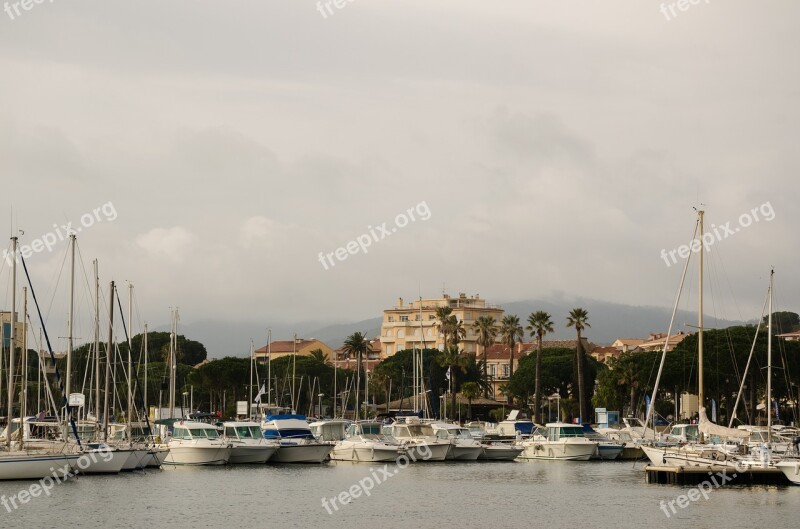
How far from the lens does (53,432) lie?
65.4 metres

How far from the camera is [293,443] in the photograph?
7388cm

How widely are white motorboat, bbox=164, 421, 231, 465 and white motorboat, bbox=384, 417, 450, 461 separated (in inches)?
465

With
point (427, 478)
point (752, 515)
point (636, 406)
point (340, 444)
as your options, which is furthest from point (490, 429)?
point (752, 515)

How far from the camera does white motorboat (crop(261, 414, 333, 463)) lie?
73438 mm

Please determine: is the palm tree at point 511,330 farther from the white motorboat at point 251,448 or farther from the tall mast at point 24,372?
the tall mast at point 24,372

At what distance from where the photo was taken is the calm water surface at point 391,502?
149ft

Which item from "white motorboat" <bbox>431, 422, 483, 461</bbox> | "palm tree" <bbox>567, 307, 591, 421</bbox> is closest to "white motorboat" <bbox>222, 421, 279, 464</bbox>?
"white motorboat" <bbox>431, 422, 483, 461</bbox>

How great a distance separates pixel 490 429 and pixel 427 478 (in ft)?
151

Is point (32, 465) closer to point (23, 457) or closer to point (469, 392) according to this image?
point (23, 457)

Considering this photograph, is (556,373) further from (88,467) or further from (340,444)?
(88,467)

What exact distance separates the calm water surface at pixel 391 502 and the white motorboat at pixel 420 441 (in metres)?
7.45

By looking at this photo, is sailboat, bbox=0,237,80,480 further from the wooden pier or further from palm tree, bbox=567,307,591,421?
palm tree, bbox=567,307,591,421

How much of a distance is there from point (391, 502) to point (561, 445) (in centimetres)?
2971

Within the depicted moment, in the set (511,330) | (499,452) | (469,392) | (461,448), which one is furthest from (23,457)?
(511,330)
